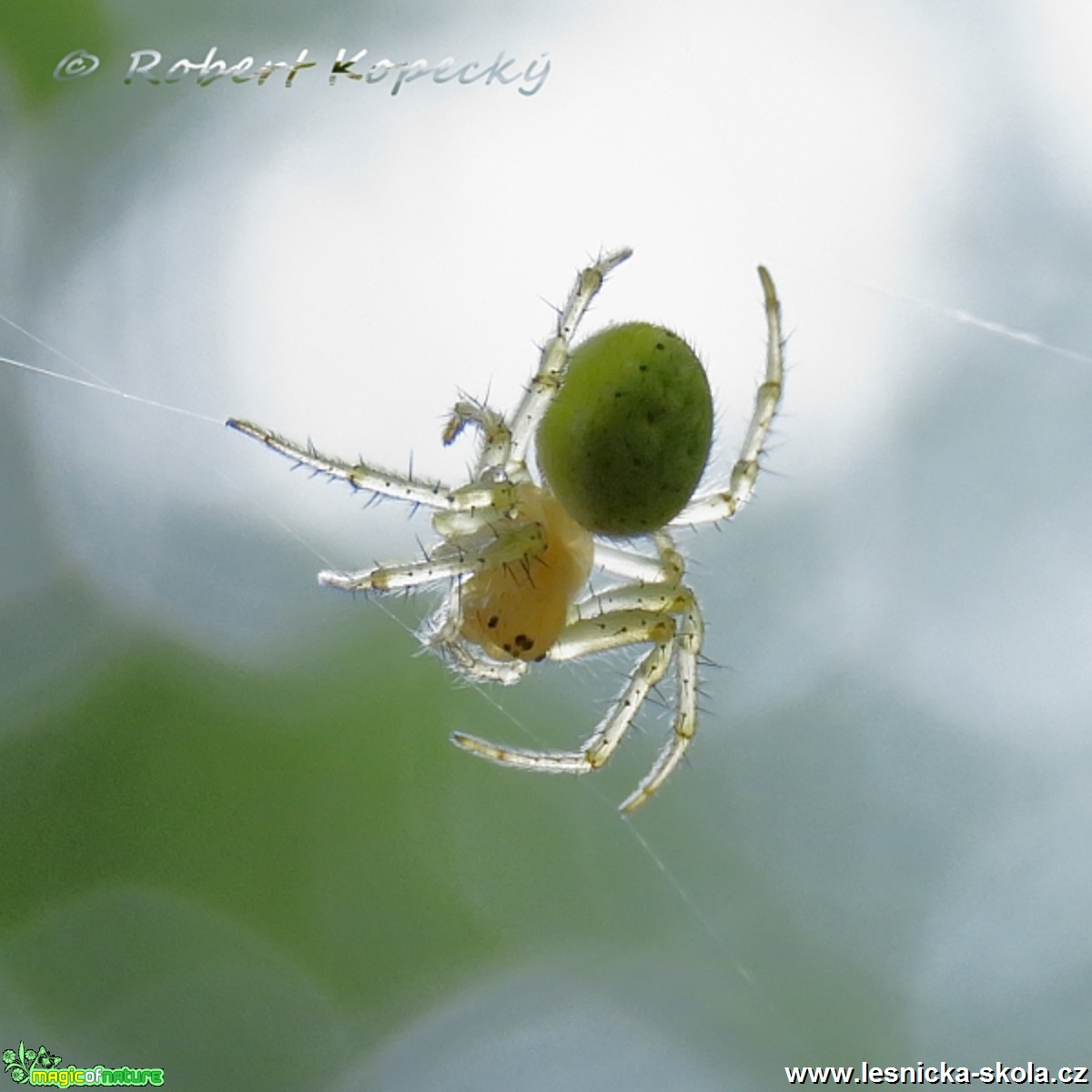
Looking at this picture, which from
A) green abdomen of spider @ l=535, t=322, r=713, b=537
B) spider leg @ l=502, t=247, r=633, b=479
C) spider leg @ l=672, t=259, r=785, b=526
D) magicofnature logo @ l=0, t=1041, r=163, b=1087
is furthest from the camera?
magicofnature logo @ l=0, t=1041, r=163, b=1087

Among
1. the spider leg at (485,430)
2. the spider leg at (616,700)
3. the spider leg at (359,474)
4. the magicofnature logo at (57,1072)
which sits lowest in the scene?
the magicofnature logo at (57,1072)

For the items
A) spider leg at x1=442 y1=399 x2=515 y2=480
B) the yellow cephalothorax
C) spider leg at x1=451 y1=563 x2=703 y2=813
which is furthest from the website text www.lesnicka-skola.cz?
spider leg at x1=442 y1=399 x2=515 y2=480

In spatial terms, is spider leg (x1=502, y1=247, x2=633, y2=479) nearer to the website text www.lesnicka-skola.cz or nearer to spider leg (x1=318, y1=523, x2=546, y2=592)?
spider leg (x1=318, y1=523, x2=546, y2=592)

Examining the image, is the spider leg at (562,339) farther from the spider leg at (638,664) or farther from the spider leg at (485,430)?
the spider leg at (638,664)

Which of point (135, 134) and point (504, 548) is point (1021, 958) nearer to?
point (504, 548)

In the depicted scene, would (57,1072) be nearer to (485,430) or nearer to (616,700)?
(616,700)

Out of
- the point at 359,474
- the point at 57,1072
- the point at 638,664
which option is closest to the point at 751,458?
the point at 638,664

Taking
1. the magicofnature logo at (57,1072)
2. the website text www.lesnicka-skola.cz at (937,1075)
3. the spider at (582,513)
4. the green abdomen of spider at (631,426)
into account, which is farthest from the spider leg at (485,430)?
the website text www.lesnicka-skola.cz at (937,1075)
